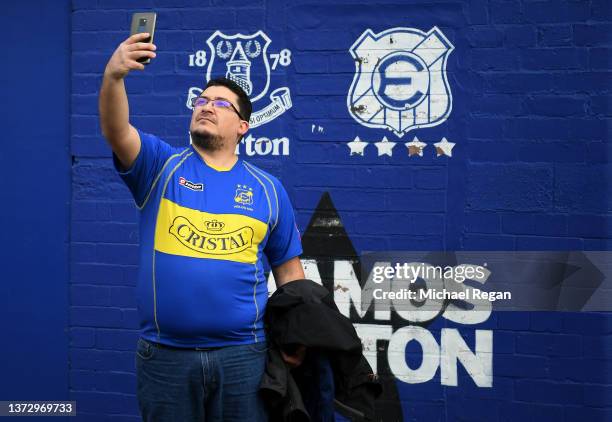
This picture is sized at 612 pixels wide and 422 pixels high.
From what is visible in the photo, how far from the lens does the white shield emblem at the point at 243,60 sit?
13.4 ft

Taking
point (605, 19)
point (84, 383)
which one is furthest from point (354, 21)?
point (84, 383)

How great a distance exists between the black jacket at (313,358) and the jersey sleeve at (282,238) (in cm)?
18

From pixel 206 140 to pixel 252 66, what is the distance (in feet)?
4.50

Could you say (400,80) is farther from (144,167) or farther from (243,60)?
(144,167)

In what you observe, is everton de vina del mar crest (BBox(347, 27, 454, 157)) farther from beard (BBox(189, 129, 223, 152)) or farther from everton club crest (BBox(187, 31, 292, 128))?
beard (BBox(189, 129, 223, 152))

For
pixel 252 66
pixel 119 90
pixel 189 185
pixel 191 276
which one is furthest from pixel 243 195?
pixel 252 66

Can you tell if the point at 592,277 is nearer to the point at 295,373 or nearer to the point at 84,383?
the point at 295,373

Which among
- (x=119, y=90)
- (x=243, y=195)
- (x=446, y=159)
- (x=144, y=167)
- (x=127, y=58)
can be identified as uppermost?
(x=127, y=58)

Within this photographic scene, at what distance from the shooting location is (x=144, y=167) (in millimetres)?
2674

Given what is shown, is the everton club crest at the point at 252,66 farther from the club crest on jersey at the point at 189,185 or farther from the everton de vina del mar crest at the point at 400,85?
the club crest on jersey at the point at 189,185

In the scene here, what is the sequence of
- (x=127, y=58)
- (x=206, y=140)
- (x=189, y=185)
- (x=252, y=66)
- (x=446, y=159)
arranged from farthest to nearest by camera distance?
(x=252, y=66) → (x=446, y=159) → (x=206, y=140) → (x=189, y=185) → (x=127, y=58)

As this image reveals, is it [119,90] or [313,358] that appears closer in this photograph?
[119,90]

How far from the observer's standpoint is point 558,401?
12.6ft

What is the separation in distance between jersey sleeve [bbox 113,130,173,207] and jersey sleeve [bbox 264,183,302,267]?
1.72 feet
